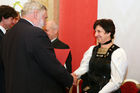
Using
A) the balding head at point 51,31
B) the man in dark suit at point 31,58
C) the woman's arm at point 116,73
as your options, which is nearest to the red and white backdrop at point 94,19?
the balding head at point 51,31

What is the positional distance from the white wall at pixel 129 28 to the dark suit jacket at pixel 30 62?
61.3 inches

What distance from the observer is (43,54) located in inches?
79.0

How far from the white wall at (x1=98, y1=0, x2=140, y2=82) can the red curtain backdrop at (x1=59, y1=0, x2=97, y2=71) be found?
518 millimetres

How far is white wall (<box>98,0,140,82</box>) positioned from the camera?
3.30 m

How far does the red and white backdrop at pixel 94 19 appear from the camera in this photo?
3.34m

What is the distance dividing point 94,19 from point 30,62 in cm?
223

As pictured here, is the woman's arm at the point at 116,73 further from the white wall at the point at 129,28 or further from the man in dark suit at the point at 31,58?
the white wall at the point at 129,28

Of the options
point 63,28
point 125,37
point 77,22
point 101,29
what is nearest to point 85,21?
point 77,22

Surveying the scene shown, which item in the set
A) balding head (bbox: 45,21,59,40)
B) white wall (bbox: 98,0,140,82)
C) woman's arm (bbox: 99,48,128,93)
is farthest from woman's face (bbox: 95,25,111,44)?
balding head (bbox: 45,21,59,40)

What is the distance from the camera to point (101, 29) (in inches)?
111

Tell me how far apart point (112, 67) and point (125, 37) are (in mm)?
993

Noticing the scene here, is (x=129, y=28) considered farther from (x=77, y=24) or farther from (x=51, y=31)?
(x=51, y=31)

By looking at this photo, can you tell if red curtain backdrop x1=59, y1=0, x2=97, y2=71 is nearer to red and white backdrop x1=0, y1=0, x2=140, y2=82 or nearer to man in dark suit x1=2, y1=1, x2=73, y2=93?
red and white backdrop x1=0, y1=0, x2=140, y2=82

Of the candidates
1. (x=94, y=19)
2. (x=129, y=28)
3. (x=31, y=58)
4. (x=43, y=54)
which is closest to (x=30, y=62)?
(x=31, y=58)
